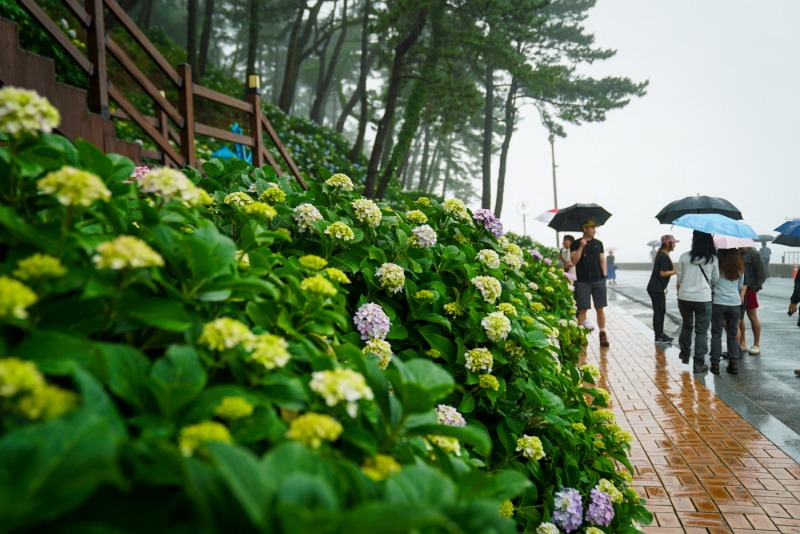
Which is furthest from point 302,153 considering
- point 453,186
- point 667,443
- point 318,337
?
point 453,186

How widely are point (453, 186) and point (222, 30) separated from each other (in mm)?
20418

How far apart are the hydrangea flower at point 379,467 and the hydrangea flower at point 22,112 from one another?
80 centimetres

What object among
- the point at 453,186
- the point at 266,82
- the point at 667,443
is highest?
the point at 266,82

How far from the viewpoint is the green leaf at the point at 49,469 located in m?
0.54

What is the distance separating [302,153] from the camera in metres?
17.2

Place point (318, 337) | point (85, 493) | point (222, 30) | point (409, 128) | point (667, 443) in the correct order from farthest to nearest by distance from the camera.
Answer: point (222, 30) → point (409, 128) → point (667, 443) → point (318, 337) → point (85, 493)

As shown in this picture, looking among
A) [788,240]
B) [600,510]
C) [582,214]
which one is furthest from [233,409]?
[582,214]

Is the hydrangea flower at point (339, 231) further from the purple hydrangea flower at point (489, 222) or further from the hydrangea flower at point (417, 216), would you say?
the purple hydrangea flower at point (489, 222)

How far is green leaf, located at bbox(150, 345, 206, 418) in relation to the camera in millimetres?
782

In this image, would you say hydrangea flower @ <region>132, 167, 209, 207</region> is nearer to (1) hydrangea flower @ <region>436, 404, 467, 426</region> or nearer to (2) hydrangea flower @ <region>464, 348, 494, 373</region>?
(1) hydrangea flower @ <region>436, 404, 467, 426</region>

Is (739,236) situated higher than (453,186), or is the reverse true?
(453,186)

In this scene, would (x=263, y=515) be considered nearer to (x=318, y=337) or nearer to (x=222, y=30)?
(x=318, y=337)

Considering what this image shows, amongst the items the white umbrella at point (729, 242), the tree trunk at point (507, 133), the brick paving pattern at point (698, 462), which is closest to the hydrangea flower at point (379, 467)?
the brick paving pattern at point (698, 462)

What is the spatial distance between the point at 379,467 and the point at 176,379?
1.20 feet
